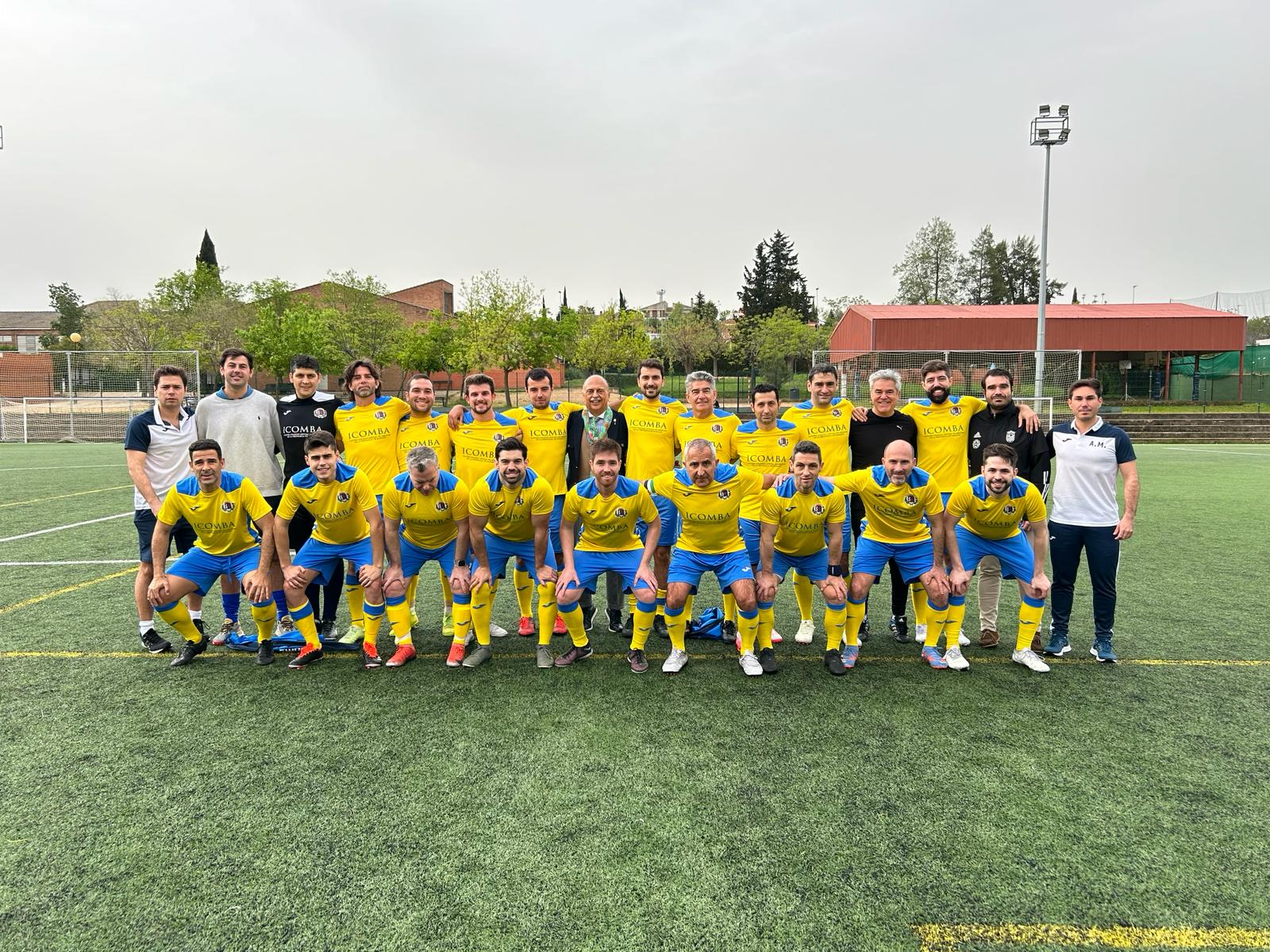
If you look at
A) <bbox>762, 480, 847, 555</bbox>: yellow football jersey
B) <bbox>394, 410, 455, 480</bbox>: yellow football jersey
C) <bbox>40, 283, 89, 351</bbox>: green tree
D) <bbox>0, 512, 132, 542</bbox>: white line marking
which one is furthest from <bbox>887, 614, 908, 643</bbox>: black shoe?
<bbox>40, 283, 89, 351</bbox>: green tree

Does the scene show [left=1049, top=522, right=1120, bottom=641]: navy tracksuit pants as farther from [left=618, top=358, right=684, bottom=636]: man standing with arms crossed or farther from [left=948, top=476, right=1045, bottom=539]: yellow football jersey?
[left=618, top=358, right=684, bottom=636]: man standing with arms crossed

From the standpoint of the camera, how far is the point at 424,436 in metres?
5.23

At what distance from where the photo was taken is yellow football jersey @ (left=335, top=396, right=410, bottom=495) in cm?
517

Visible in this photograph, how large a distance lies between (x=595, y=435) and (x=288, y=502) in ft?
7.57

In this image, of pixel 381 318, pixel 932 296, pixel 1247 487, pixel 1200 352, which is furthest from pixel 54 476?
pixel 932 296

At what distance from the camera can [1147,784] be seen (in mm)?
3051

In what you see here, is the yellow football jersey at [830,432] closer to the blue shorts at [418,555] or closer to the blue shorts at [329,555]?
the blue shorts at [418,555]

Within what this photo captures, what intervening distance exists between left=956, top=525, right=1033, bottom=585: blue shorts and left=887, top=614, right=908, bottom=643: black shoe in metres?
0.70

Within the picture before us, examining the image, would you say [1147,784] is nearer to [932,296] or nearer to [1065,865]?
[1065,865]

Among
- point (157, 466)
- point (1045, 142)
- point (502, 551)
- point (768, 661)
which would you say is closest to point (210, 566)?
point (157, 466)

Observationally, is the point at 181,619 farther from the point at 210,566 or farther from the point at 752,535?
the point at 752,535

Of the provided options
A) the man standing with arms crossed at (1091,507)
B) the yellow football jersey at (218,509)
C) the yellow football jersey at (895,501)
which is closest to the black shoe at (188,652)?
the yellow football jersey at (218,509)

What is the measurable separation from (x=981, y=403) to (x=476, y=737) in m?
4.23

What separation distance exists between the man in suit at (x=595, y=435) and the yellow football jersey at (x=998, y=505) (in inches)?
95.9
